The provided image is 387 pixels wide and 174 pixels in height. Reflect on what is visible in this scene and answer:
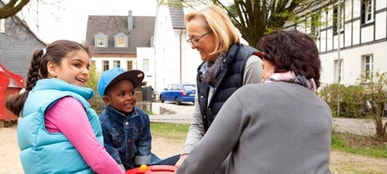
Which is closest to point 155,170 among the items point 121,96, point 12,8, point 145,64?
point 121,96

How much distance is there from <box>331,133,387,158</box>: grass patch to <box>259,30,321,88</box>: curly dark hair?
8.75 metres

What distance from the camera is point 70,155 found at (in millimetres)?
2322

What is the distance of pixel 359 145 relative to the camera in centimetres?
1179

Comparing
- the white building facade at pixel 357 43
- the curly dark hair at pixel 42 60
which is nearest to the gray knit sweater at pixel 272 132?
the curly dark hair at pixel 42 60

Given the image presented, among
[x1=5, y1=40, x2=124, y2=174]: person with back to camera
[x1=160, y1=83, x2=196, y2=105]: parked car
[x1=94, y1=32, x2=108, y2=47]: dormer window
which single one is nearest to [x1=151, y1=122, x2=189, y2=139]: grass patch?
[x1=5, y1=40, x2=124, y2=174]: person with back to camera

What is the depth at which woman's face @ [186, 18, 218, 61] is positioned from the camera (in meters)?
2.86

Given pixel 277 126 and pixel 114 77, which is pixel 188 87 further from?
pixel 277 126

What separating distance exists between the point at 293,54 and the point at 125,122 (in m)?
1.48

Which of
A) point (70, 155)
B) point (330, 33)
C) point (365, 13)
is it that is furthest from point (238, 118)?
point (330, 33)

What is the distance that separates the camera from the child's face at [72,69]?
256cm

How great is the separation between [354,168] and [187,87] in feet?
79.6

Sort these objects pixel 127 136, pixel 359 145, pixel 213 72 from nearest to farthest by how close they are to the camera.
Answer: pixel 213 72 → pixel 127 136 → pixel 359 145

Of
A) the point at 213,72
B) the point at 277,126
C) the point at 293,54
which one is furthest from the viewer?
the point at 213,72

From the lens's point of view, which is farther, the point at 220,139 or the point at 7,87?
the point at 7,87
